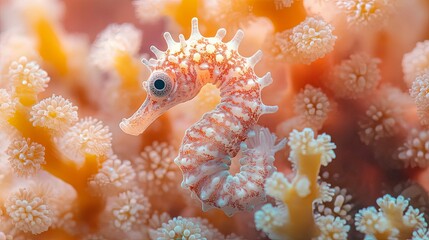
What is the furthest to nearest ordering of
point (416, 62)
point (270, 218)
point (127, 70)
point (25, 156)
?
1. point (127, 70)
2. point (416, 62)
3. point (25, 156)
4. point (270, 218)

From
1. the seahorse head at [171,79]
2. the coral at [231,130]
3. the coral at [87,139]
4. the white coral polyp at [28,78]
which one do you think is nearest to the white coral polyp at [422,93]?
the coral at [231,130]

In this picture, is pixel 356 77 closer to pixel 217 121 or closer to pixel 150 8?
pixel 217 121

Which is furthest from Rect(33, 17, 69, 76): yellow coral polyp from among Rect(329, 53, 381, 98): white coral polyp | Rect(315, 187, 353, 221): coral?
Rect(315, 187, 353, 221): coral

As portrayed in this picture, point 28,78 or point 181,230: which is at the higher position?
point 28,78

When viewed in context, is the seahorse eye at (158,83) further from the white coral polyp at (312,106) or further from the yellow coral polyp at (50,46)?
the yellow coral polyp at (50,46)

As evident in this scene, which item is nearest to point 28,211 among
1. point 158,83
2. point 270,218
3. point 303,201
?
point 158,83
